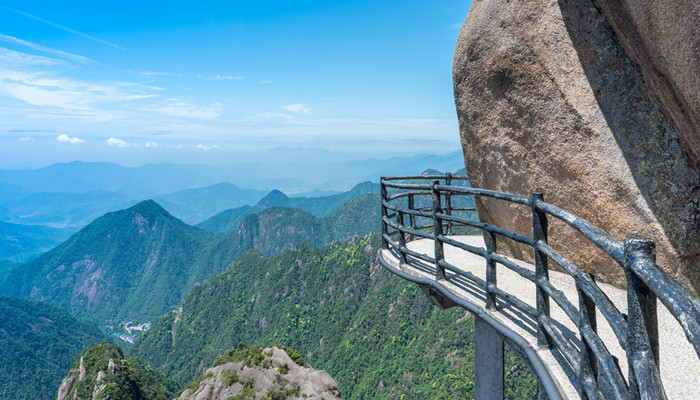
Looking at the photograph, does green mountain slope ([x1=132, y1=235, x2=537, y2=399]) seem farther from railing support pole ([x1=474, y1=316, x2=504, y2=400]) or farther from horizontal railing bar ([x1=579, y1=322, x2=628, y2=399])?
horizontal railing bar ([x1=579, y1=322, x2=628, y2=399])

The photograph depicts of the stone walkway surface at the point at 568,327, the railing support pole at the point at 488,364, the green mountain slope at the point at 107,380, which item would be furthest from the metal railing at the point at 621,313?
the green mountain slope at the point at 107,380

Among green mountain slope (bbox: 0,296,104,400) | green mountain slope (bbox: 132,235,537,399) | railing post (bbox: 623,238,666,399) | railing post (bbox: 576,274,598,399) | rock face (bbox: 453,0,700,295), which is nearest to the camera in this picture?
railing post (bbox: 623,238,666,399)

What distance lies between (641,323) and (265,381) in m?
38.8

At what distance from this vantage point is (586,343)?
251cm

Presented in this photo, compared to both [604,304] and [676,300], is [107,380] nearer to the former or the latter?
[604,304]

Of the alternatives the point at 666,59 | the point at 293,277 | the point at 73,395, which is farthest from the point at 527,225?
the point at 293,277

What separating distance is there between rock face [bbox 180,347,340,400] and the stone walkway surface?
32.0 m

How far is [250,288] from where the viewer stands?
15550cm

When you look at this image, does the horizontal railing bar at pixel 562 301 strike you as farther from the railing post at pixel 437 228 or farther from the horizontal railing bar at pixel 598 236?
the railing post at pixel 437 228

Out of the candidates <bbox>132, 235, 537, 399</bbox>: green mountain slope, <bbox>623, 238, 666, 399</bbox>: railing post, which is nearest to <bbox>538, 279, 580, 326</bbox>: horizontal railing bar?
<bbox>623, 238, 666, 399</bbox>: railing post

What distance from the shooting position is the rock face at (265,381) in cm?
3444

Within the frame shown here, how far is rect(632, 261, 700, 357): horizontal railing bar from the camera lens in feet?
4.58

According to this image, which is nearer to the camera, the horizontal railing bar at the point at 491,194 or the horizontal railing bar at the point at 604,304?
the horizontal railing bar at the point at 604,304

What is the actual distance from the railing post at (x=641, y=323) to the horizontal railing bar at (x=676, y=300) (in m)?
0.09
